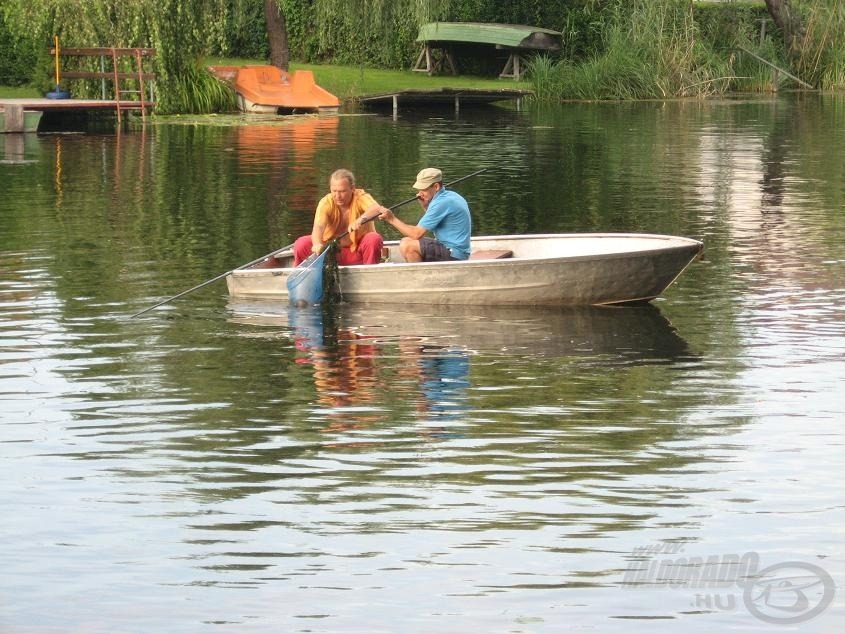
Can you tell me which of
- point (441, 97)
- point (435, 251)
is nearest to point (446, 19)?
point (441, 97)

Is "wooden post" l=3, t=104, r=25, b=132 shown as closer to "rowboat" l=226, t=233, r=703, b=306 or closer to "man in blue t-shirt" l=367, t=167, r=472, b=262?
"rowboat" l=226, t=233, r=703, b=306

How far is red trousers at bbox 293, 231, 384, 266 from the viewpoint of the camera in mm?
15719

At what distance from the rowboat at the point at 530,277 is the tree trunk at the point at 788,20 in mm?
38619

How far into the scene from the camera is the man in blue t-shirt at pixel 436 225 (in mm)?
15195

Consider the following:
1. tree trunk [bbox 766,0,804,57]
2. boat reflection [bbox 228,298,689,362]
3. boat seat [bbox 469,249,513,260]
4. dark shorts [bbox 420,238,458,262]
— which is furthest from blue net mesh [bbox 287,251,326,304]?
tree trunk [bbox 766,0,804,57]

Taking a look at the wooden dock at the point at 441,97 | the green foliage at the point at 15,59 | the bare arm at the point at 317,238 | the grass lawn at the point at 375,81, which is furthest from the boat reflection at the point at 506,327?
the grass lawn at the point at 375,81

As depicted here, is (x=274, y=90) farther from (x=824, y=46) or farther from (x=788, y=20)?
(x=824, y=46)

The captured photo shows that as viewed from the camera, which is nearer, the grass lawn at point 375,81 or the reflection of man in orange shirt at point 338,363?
the reflection of man in orange shirt at point 338,363

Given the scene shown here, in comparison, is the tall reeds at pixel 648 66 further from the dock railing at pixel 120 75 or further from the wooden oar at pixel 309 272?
the wooden oar at pixel 309 272

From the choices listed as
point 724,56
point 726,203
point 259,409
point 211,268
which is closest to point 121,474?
point 259,409

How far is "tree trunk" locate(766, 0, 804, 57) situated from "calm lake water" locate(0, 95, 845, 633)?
32.0 metres

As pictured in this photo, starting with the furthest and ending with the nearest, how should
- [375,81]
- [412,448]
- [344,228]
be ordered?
[375,81] → [344,228] → [412,448]

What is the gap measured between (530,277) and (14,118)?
79.9ft

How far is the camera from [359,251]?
1584 centimetres
